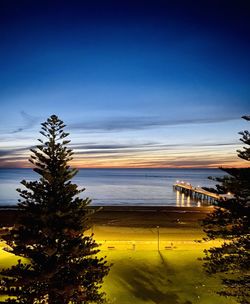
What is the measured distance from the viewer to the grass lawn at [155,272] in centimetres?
1609

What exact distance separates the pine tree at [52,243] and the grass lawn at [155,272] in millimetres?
5113

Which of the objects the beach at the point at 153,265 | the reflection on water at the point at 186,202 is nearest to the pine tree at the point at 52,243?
the beach at the point at 153,265

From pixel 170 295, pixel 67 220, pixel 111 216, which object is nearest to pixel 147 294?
pixel 170 295

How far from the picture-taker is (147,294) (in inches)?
646

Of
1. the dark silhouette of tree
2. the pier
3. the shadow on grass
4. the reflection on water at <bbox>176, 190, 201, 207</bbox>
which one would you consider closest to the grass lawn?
the shadow on grass

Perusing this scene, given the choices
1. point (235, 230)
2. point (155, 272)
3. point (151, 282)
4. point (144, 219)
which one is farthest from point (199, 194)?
point (235, 230)

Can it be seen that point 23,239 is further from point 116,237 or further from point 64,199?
point 116,237

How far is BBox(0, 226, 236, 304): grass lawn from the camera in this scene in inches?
634

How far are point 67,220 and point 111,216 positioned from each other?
1009 inches

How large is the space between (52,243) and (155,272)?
30.6ft

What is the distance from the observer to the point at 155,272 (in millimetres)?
18656

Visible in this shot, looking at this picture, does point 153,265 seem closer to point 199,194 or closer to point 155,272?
point 155,272

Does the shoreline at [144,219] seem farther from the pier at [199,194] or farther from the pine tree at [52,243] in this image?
the pier at [199,194]

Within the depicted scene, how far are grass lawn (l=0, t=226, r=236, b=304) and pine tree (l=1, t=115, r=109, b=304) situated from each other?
5113mm
